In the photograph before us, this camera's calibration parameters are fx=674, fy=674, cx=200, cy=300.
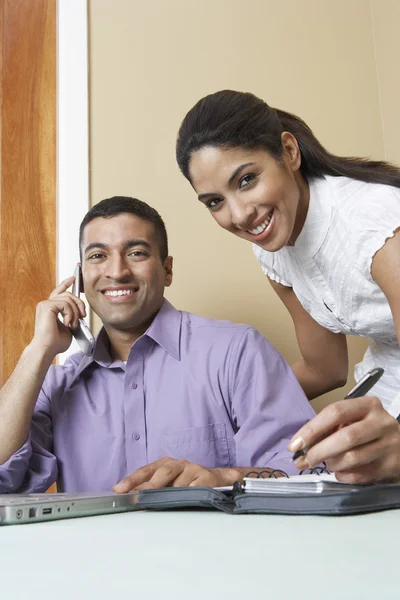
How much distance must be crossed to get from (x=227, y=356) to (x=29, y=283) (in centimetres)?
66

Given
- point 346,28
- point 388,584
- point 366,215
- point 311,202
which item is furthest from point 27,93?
point 388,584

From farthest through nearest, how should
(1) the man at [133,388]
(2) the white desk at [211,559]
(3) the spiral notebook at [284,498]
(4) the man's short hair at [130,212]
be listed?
(4) the man's short hair at [130,212] < (1) the man at [133,388] < (3) the spiral notebook at [284,498] < (2) the white desk at [211,559]

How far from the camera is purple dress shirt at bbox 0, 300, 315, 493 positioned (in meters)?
1.23

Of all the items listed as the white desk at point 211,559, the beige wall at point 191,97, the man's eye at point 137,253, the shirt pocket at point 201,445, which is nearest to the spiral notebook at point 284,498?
the white desk at point 211,559

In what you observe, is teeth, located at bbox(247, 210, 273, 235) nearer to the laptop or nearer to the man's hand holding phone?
the man's hand holding phone

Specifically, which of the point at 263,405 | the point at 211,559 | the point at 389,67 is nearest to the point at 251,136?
the point at 263,405

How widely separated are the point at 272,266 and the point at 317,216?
0.88 ft

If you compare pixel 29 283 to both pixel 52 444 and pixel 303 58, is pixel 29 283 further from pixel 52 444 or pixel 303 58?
pixel 303 58

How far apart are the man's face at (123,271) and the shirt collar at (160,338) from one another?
0.04 meters

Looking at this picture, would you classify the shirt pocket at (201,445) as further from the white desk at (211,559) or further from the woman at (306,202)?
the white desk at (211,559)

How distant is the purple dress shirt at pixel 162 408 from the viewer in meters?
1.23

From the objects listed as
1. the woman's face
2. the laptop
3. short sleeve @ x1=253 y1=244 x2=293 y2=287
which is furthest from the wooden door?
the laptop

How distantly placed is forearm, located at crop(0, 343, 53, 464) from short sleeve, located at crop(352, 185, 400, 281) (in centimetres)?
64

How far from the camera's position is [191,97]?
78.0 inches
